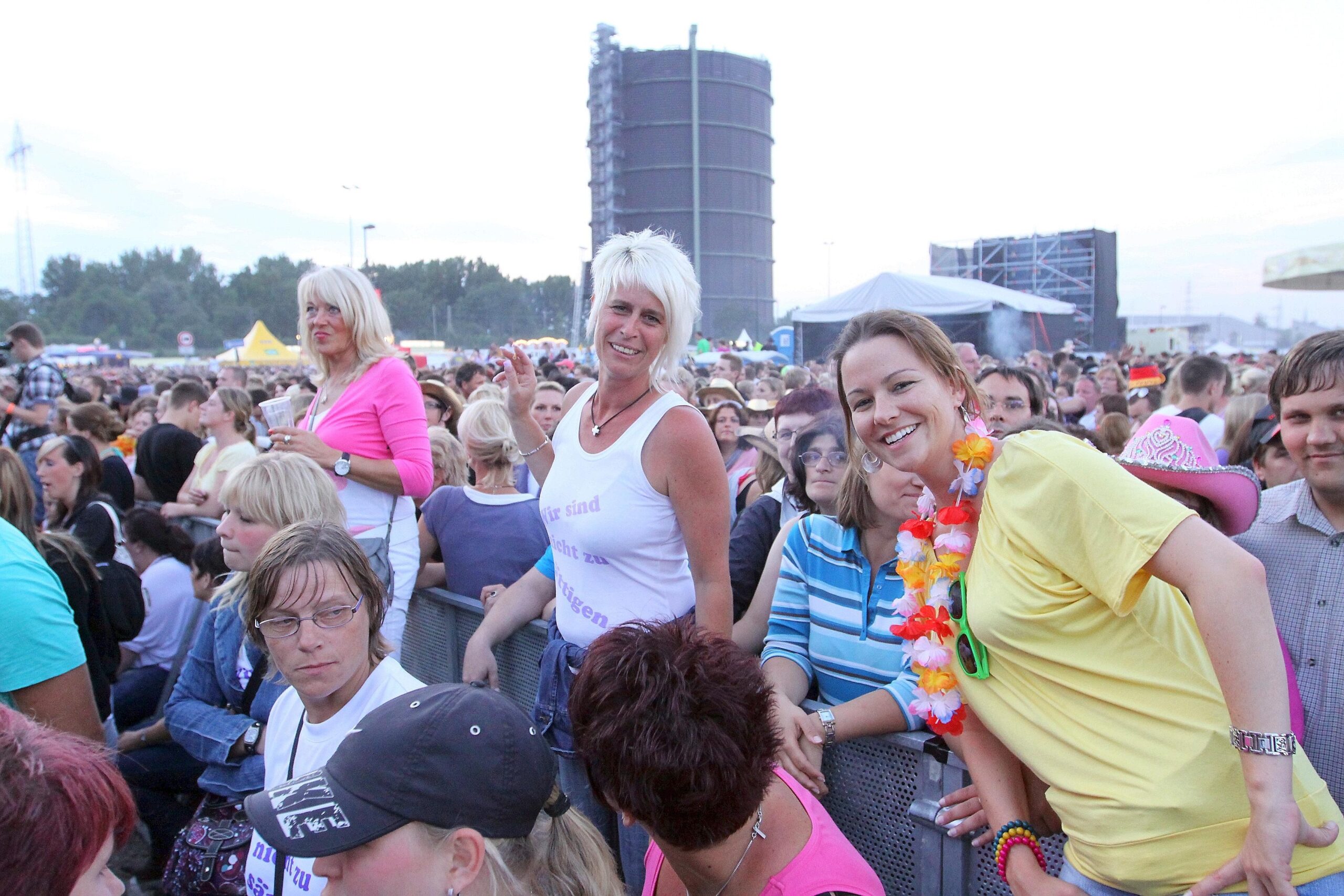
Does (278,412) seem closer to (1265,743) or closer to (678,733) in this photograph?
(678,733)

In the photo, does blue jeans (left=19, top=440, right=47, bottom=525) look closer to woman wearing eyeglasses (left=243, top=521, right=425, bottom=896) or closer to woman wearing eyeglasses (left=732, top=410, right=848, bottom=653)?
woman wearing eyeglasses (left=243, top=521, right=425, bottom=896)

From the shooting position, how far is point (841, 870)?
5.59 feet

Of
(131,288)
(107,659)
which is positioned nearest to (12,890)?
(107,659)

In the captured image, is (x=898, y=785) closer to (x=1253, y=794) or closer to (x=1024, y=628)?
(x=1024, y=628)

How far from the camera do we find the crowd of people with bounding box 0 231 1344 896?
4.89 feet

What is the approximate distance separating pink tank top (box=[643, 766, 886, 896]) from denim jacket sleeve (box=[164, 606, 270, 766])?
1.93 metres

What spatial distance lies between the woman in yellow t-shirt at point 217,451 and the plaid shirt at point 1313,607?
18.6 feet

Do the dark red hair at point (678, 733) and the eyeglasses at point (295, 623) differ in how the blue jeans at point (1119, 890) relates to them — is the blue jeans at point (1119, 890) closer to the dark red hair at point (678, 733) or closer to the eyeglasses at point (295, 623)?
the dark red hair at point (678, 733)

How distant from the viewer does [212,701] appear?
2.99 m

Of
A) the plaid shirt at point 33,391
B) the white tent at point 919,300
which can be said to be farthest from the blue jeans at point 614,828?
the white tent at point 919,300

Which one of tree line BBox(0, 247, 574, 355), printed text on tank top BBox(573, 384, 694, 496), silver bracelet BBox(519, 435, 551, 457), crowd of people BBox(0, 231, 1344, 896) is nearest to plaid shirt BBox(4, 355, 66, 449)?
crowd of people BBox(0, 231, 1344, 896)

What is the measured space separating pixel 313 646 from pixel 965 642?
164cm

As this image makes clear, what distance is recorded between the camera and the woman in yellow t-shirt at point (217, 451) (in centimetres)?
585

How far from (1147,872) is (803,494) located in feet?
6.17
